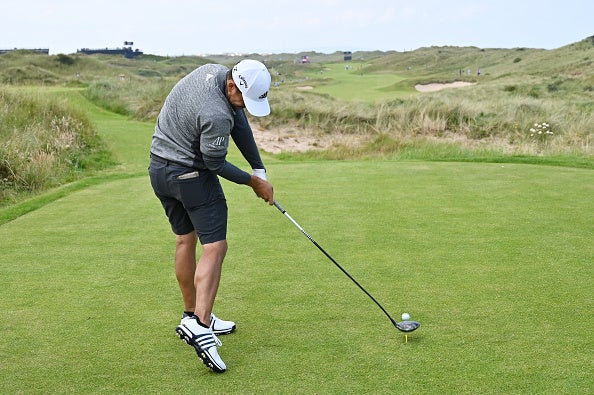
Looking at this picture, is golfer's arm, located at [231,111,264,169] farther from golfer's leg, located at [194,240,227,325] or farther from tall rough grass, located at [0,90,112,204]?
tall rough grass, located at [0,90,112,204]

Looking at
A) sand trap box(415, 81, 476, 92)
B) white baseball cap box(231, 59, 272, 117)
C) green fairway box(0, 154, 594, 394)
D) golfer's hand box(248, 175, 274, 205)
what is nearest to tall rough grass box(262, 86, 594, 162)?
green fairway box(0, 154, 594, 394)

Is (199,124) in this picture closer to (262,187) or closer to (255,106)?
(255,106)

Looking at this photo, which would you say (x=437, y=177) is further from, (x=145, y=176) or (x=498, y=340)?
(x=498, y=340)

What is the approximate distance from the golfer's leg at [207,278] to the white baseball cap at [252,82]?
2.40ft

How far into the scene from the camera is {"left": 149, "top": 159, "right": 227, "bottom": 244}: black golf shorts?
3.49m

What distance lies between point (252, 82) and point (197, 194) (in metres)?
0.63

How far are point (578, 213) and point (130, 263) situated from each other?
3890 mm

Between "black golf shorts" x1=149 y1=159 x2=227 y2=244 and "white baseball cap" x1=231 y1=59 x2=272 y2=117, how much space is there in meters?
0.43

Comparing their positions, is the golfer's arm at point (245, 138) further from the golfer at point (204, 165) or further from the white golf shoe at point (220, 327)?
the white golf shoe at point (220, 327)

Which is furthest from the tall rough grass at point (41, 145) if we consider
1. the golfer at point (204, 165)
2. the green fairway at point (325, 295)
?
the golfer at point (204, 165)

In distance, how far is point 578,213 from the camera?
20.3ft

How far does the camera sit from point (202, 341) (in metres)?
3.27

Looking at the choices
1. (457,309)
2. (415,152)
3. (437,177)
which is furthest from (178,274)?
(415,152)

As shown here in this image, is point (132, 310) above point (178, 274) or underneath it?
underneath
